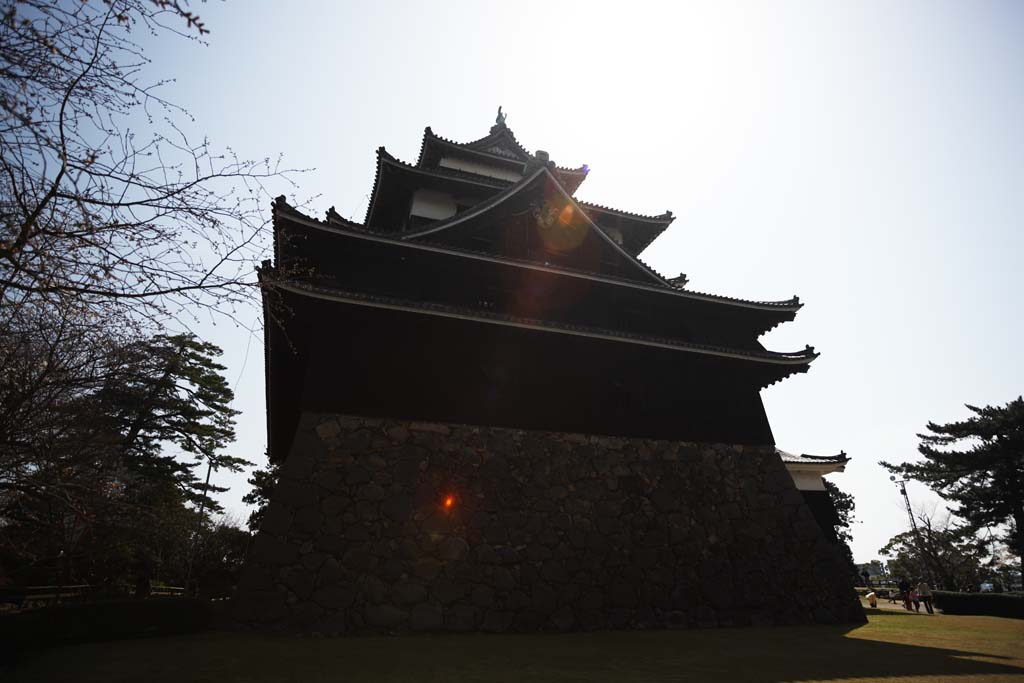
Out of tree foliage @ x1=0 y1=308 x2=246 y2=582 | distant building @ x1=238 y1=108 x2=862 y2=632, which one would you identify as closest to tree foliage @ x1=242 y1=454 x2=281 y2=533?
tree foliage @ x1=0 y1=308 x2=246 y2=582

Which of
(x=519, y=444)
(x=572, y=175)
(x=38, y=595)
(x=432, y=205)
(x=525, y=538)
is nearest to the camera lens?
(x=525, y=538)

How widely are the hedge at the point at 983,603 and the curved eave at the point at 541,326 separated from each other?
1326 centimetres

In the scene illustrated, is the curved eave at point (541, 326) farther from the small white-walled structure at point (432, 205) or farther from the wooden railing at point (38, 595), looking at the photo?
the wooden railing at point (38, 595)

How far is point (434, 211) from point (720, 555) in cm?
1192

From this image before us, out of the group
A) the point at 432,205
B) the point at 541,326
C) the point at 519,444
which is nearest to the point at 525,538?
the point at 519,444

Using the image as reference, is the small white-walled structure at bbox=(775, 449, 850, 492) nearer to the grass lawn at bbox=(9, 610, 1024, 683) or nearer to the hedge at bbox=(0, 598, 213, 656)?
the grass lawn at bbox=(9, 610, 1024, 683)

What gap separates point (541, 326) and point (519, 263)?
1.83m

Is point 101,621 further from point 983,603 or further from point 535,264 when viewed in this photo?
point 983,603

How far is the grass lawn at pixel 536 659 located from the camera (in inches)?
183

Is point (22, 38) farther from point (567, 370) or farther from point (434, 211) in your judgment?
point (434, 211)

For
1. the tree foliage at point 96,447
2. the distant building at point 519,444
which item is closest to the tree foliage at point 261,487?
the tree foliage at point 96,447

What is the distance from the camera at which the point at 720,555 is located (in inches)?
390

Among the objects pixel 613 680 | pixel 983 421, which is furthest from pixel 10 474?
pixel 983 421

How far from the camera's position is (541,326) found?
9359mm
